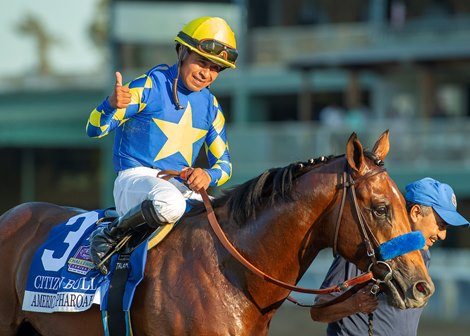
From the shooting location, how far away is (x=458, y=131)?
1698cm

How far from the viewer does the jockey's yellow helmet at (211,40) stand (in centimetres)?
479

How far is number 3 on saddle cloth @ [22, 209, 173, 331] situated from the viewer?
459 centimetres

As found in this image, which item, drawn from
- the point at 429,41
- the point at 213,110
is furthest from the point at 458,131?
the point at 213,110

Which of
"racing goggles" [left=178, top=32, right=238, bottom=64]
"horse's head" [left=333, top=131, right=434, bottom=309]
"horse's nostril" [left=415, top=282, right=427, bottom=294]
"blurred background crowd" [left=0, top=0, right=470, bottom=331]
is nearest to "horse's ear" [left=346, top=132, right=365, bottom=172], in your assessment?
"horse's head" [left=333, top=131, right=434, bottom=309]

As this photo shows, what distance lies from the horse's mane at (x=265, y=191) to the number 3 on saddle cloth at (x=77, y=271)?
35 centimetres

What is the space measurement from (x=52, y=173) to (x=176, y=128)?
77.4ft

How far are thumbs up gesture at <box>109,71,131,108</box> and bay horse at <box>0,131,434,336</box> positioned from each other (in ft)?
2.06

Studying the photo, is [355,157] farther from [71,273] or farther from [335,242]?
[71,273]

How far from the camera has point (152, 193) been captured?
178 inches

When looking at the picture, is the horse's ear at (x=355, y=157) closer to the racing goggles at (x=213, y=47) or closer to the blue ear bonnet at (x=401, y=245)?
the blue ear bonnet at (x=401, y=245)

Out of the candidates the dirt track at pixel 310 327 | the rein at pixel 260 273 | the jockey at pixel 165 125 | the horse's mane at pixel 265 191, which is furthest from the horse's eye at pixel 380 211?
the dirt track at pixel 310 327

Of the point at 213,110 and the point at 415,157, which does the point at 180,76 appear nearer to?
the point at 213,110

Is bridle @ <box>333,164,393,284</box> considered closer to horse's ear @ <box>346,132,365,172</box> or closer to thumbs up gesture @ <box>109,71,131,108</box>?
horse's ear @ <box>346,132,365,172</box>

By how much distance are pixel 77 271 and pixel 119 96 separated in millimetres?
924
